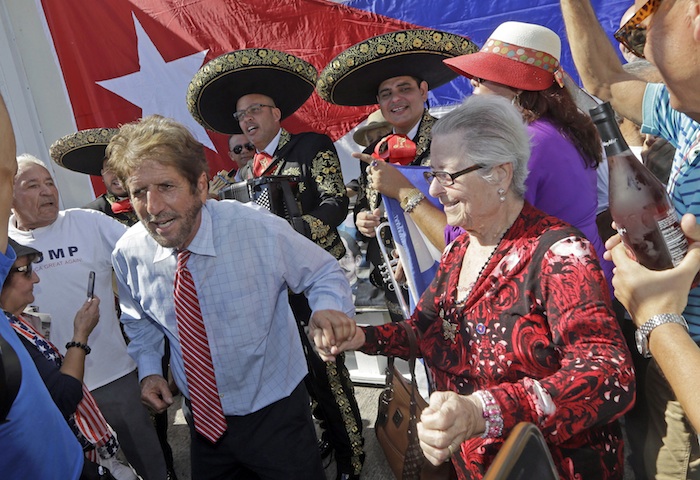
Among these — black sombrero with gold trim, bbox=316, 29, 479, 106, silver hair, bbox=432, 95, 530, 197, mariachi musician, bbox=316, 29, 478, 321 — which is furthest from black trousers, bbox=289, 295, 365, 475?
silver hair, bbox=432, 95, 530, 197

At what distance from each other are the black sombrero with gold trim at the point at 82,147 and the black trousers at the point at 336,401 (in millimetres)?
2739

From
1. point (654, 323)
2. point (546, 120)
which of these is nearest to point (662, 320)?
point (654, 323)

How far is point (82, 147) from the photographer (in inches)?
185

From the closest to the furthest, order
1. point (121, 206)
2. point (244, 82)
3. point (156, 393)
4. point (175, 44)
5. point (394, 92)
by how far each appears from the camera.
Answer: point (156, 393) → point (394, 92) → point (244, 82) → point (121, 206) → point (175, 44)

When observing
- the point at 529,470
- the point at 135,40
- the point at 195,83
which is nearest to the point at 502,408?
the point at 529,470

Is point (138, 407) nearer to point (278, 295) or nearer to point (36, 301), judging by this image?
point (36, 301)

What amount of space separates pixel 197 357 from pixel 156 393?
303 millimetres

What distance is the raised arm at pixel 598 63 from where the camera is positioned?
1924 mm

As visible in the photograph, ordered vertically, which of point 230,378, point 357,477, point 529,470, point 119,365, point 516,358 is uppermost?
point 529,470

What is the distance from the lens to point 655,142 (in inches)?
97.9

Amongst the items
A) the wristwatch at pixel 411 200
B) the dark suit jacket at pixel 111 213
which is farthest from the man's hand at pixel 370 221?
the dark suit jacket at pixel 111 213

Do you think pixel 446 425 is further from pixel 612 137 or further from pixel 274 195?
pixel 274 195

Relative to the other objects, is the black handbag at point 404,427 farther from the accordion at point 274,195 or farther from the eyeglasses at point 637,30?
the accordion at point 274,195

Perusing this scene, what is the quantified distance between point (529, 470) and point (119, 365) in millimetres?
3044
